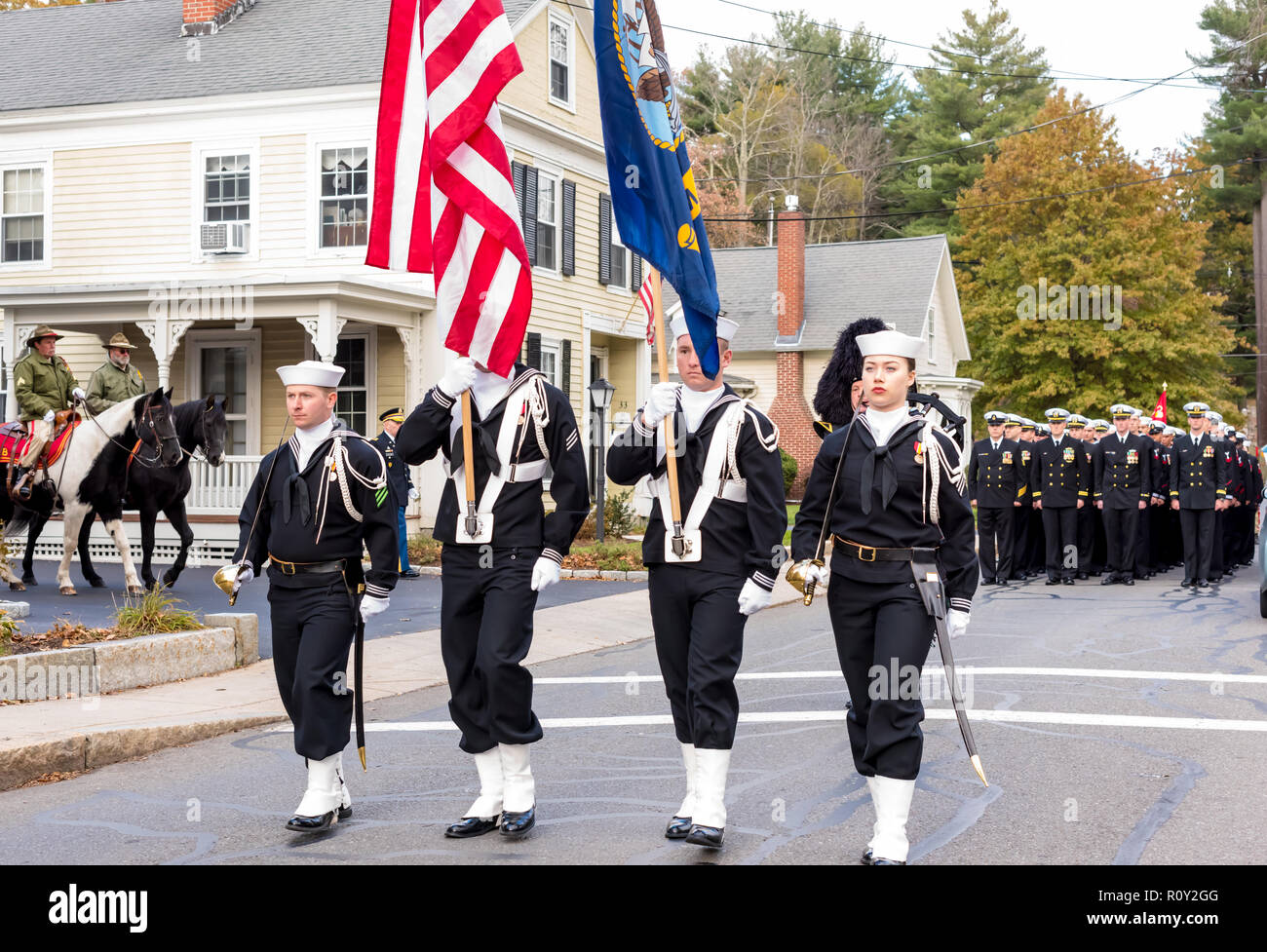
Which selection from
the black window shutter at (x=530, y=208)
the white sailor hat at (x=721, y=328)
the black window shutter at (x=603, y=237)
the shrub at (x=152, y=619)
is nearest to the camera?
the white sailor hat at (x=721, y=328)

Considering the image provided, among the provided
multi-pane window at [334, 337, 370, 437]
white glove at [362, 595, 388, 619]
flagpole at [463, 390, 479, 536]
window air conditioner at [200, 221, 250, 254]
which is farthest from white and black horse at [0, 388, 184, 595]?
flagpole at [463, 390, 479, 536]

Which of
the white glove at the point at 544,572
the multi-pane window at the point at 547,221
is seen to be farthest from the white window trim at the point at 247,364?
the white glove at the point at 544,572

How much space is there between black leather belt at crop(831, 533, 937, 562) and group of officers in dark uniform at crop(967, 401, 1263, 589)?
547 inches

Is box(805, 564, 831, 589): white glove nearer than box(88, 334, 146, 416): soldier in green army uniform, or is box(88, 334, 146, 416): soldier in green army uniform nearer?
box(805, 564, 831, 589): white glove

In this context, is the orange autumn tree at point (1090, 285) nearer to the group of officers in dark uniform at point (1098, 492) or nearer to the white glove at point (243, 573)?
the group of officers in dark uniform at point (1098, 492)

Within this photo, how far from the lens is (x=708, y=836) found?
18.3 feet

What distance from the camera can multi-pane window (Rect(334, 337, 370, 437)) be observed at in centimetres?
2275

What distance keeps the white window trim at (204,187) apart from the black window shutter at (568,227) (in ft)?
18.4

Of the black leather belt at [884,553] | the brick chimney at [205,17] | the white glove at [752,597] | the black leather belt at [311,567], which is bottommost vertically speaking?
the white glove at [752,597]

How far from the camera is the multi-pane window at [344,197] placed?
2189 centimetres

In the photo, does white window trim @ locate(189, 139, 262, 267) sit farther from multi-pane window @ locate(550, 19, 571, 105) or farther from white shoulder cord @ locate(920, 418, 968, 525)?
white shoulder cord @ locate(920, 418, 968, 525)

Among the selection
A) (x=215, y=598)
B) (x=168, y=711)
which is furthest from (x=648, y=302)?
(x=215, y=598)

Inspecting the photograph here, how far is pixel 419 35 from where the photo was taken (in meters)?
7.47

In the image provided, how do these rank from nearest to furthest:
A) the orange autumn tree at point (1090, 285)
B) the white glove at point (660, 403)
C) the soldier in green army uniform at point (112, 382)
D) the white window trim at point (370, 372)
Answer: the white glove at point (660, 403), the soldier in green army uniform at point (112, 382), the white window trim at point (370, 372), the orange autumn tree at point (1090, 285)
